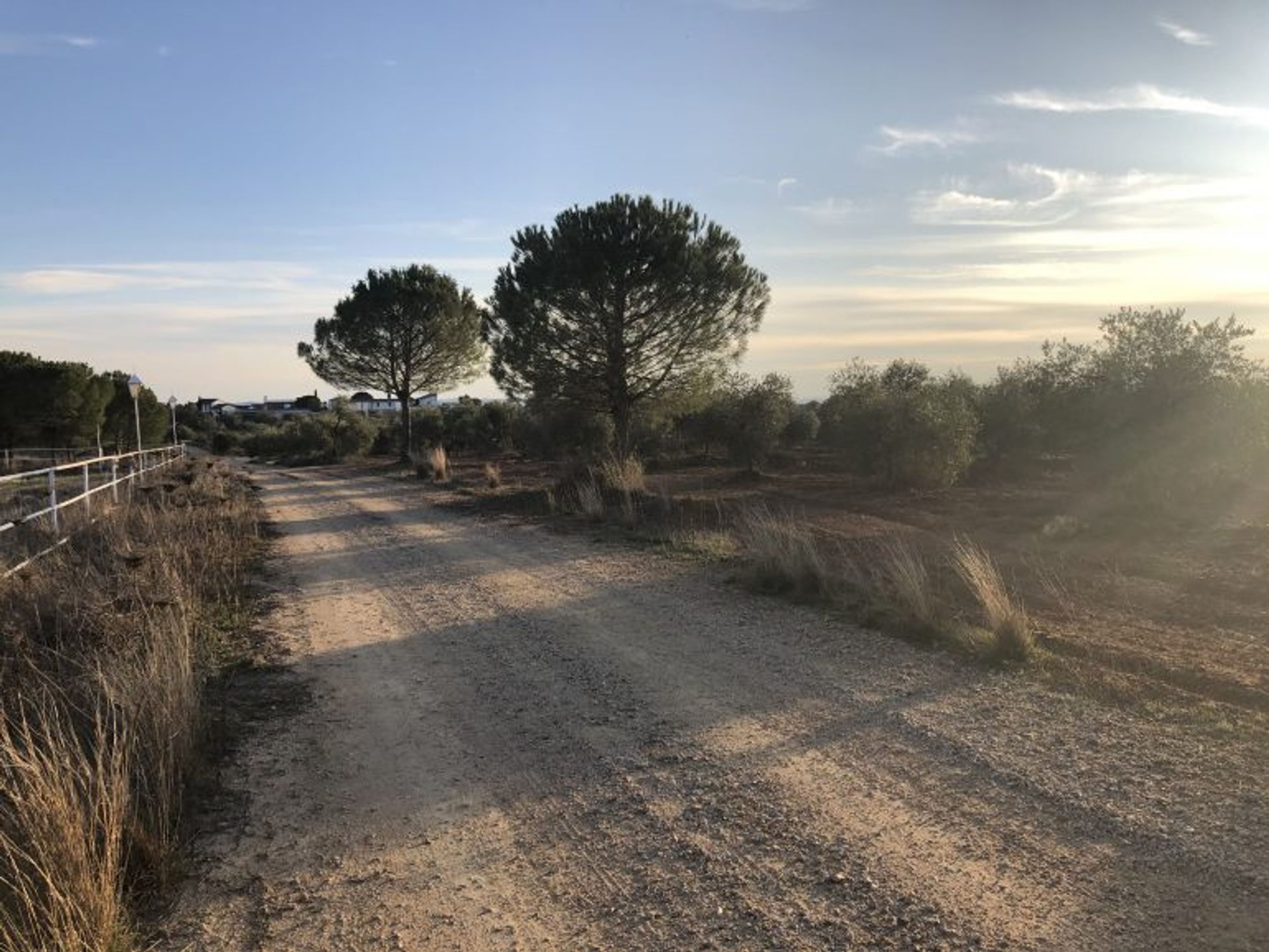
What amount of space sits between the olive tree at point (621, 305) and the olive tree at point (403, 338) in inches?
718

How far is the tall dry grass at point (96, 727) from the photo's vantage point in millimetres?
2957

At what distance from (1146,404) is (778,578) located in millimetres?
11020

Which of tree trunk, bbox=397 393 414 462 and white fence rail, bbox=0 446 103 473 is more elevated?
tree trunk, bbox=397 393 414 462

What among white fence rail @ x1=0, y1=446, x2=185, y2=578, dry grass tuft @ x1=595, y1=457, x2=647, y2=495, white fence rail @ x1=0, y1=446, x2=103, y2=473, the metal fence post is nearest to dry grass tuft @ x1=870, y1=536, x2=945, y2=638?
white fence rail @ x1=0, y1=446, x2=185, y2=578

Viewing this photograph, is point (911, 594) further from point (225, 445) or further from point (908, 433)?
point (225, 445)

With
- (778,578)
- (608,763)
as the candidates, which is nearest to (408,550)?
(778,578)

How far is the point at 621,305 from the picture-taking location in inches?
919

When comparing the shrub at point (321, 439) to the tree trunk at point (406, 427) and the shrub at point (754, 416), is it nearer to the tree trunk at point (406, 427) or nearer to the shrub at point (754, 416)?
the tree trunk at point (406, 427)

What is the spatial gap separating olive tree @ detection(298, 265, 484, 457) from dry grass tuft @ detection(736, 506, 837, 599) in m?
33.6

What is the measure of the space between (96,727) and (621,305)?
20.3m

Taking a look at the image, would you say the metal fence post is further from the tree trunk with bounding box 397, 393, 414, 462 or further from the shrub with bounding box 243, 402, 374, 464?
the shrub with bounding box 243, 402, 374, 464

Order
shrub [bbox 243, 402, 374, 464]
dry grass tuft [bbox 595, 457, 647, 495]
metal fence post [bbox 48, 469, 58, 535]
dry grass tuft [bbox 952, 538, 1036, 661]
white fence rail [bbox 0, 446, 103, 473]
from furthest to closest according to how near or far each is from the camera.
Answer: shrub [bbox 243, 402, 374, 464] → white fence rail [bbox 0, 446, 103, 473] → dry grass tuft [bbox 595, 457, 647, 495] → metal fence post [bbox 48, 469, 58, 535] → dry grass tuft [bbox 952, 538, 1036, 661]

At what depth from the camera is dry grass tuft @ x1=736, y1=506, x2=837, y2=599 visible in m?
8.56

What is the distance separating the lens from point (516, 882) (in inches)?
134
